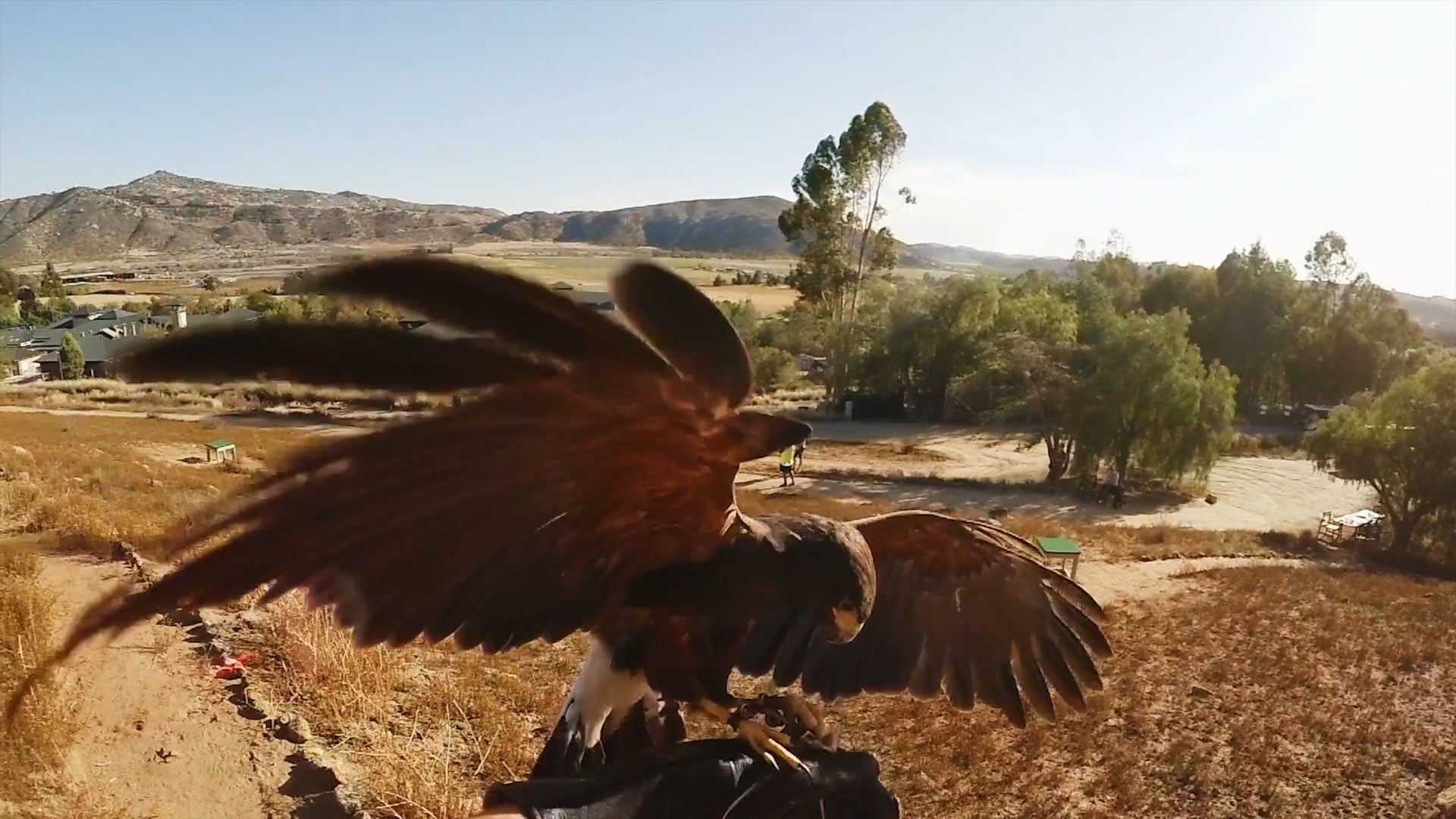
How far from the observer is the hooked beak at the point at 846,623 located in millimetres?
2520

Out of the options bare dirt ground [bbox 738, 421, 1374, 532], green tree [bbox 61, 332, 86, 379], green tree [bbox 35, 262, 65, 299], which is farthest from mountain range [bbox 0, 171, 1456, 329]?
bare dirt ground [bbox 738, 421, 1374, 532]

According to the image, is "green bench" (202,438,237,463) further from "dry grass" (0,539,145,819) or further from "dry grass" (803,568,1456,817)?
"dry grass" (803,568,1456,817)

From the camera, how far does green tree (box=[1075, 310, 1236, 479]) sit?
2727 centimetres

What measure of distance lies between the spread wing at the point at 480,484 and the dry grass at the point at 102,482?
202 mm

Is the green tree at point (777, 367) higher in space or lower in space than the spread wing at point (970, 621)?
lower

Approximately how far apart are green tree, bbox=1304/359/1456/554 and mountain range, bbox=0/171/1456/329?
8143cm

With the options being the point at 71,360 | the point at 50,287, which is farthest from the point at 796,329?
the point at 50,287

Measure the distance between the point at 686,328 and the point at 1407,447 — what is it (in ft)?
92.3

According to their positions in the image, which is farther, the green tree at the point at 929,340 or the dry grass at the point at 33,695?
the green tree at the point at 929,340

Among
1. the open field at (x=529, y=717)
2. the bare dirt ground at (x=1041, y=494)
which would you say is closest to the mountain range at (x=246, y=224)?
the bare dirt ground at (x=1041, y=494)

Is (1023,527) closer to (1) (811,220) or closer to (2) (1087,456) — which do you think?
(2) (1087,456)

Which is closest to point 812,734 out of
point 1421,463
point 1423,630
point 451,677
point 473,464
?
point 473,464

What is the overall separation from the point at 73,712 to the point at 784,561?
6150 mm

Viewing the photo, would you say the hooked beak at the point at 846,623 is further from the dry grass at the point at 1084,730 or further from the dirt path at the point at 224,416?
the dirt path at the point at 224,416
